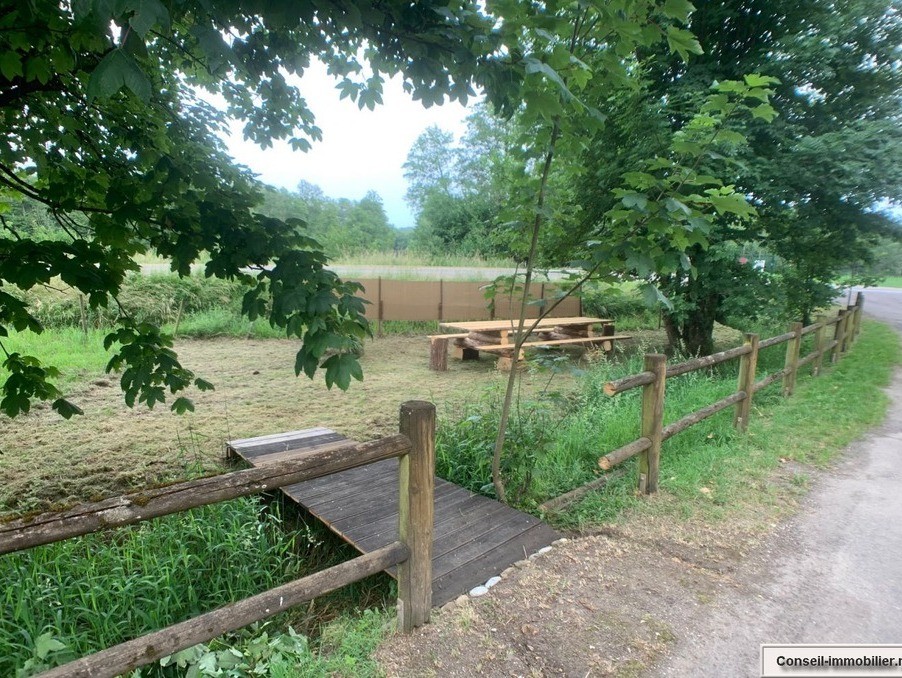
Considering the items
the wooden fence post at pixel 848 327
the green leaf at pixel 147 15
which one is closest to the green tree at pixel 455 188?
the wooden fence post at pixel 848 327

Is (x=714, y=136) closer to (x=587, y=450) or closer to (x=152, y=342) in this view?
(x=587, y=450)

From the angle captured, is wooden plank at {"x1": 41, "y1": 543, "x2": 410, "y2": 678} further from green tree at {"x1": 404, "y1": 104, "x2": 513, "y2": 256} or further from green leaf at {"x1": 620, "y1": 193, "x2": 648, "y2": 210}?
green tree at {"x1": 404, "y1": 104, "x2": 513, "y2": 256}

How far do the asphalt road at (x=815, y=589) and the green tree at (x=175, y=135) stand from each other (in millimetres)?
1923

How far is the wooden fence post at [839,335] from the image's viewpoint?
8.81 m

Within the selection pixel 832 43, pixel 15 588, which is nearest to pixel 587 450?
pixel 15 588

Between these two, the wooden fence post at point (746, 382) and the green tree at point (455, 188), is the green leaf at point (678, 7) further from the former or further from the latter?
the green tree at point (455, 188)

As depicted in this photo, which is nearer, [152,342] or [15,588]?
[15,588]

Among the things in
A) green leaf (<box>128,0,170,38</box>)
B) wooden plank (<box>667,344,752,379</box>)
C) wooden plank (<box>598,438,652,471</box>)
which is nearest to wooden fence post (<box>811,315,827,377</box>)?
wooden plank (<box>667,344,752,379</box>)

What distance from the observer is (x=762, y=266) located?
8.09 metres

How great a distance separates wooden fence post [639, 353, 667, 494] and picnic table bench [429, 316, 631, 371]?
366 cm

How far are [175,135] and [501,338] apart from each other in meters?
6.47

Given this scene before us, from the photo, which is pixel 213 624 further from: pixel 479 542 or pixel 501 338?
pixel 501 338

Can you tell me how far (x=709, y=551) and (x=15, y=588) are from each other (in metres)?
3.78

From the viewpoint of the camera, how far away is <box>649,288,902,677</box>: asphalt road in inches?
84.4
